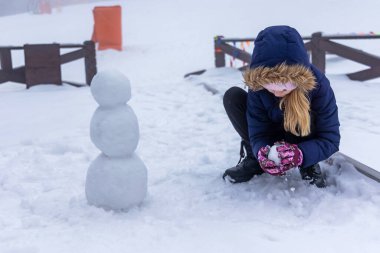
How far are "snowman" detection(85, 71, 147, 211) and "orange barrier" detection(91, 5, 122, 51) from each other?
1121 cm

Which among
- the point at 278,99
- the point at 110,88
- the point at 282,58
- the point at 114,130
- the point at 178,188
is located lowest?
the point at 178,188

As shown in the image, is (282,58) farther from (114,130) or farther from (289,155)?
(114,130)

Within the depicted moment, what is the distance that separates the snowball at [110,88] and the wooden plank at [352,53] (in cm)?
575

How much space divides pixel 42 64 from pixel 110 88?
234 inches

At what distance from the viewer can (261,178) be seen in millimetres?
3029

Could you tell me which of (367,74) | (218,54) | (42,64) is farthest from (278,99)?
(218,54)

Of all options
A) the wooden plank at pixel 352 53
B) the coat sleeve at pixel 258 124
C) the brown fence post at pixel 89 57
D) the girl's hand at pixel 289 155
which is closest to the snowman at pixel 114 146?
the coat sleeve at pixel 258 124

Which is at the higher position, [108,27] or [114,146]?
[108,27]

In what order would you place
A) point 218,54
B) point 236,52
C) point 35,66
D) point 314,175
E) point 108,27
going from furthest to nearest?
point 108,27, point 218,54, point 236,52, point 35,66, point 314,175

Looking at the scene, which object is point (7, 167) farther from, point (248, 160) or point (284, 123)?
point (284, 123)

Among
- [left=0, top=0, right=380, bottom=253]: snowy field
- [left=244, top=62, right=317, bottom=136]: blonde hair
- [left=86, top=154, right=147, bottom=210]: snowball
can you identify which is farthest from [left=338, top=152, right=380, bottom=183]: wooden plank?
[left=86, top=154, right=147, bottom=210]: snowball

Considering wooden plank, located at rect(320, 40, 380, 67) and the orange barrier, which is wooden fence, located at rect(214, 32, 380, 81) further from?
the orange barrier

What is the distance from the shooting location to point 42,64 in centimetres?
796

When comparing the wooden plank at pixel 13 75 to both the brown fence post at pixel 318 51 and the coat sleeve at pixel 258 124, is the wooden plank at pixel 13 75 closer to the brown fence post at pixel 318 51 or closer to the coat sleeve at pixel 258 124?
the brown fence post at pixel 318 51
